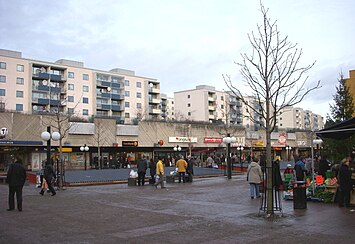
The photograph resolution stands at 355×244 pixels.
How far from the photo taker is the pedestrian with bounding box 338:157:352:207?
11690 mm

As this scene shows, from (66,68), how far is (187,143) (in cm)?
2985

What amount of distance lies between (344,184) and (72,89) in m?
68.1

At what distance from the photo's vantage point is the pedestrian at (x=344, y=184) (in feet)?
38.4

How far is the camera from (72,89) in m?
74.7

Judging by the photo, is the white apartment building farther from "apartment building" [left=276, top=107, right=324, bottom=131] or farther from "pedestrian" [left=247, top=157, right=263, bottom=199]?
"pedestrian" [left=247, top=157, right=263, bottom=199]

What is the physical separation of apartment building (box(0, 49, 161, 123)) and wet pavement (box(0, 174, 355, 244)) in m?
50.1

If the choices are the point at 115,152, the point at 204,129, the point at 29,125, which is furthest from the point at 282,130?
the point at 29,125

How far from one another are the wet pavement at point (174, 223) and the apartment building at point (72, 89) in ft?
165

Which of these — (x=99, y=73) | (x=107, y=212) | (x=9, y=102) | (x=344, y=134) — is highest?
(x=99, y=73)

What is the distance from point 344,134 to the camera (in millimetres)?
12867

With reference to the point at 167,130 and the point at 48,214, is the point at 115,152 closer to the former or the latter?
the point at 167,130

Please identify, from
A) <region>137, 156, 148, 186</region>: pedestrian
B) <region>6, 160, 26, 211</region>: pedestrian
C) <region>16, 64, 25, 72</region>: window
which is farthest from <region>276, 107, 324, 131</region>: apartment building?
<region>6, 160, 26, 211</region>: pedestrian

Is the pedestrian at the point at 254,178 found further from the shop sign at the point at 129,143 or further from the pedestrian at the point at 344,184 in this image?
the shop sign at the point at 129,143

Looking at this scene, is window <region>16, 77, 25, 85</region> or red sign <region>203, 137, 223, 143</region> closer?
red sign <region>203, 137, 223, 143</region>
